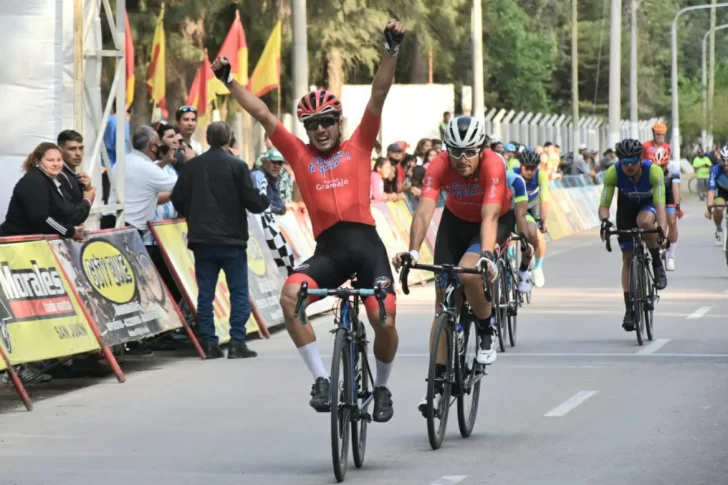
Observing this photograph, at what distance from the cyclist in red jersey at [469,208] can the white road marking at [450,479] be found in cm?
100

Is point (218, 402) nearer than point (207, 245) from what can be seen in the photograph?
Yes

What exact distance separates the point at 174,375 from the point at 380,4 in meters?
28.0

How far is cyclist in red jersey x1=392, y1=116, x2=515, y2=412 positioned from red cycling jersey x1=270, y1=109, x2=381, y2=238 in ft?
1.99

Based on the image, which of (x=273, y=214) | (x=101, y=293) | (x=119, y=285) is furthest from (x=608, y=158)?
(x=101, y=293)

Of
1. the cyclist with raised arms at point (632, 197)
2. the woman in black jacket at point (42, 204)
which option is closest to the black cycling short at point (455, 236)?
the woman in black jacket at point (42, 204)

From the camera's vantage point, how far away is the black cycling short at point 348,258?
9359 mm

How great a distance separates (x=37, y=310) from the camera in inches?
486

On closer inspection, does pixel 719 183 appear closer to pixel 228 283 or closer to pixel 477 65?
pixel 228 283

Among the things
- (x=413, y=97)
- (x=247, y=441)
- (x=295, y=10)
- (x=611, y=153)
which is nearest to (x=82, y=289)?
(x=247, y=441)

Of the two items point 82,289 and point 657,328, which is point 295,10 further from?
point 82,289

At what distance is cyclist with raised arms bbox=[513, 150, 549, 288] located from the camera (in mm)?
19016

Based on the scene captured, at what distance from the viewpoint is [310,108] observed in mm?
9305

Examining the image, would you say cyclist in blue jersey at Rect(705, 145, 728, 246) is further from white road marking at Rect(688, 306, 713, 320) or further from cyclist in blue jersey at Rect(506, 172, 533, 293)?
cyclist in blue jersey at Rect(506, 172, 533, 293)

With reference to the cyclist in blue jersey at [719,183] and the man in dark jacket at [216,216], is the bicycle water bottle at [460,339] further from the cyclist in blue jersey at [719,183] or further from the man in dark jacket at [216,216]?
the cyclist in blue jersey at [719,183]
